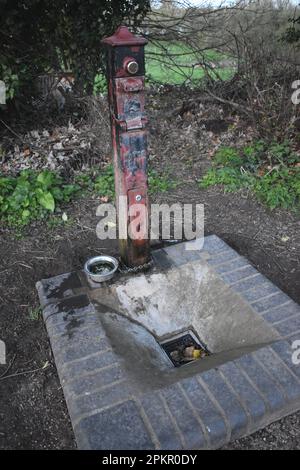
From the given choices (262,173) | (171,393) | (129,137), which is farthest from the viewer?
(262,173)

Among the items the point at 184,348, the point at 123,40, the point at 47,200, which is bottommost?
the point at 184,348

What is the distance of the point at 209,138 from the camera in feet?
19.2

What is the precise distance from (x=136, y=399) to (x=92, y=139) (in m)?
3.99

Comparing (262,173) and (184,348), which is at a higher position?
(262,173)

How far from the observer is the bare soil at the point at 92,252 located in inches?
90.3

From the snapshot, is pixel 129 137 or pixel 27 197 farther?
pixel 27 197

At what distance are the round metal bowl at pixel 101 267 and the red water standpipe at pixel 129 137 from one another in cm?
12

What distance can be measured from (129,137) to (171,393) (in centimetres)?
172

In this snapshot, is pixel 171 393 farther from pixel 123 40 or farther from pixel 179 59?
pixel 179 59

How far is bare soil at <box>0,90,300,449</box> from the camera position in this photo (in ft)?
7.52

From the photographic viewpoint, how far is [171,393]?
2209 mm

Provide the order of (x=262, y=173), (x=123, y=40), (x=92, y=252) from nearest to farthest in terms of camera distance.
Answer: (x=123, y=40) < (x=92, y=252) < (x=262, y=173)

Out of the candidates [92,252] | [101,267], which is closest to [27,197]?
[92,252]

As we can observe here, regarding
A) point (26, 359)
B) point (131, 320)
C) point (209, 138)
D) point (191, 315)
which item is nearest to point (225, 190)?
point (209, 138)
